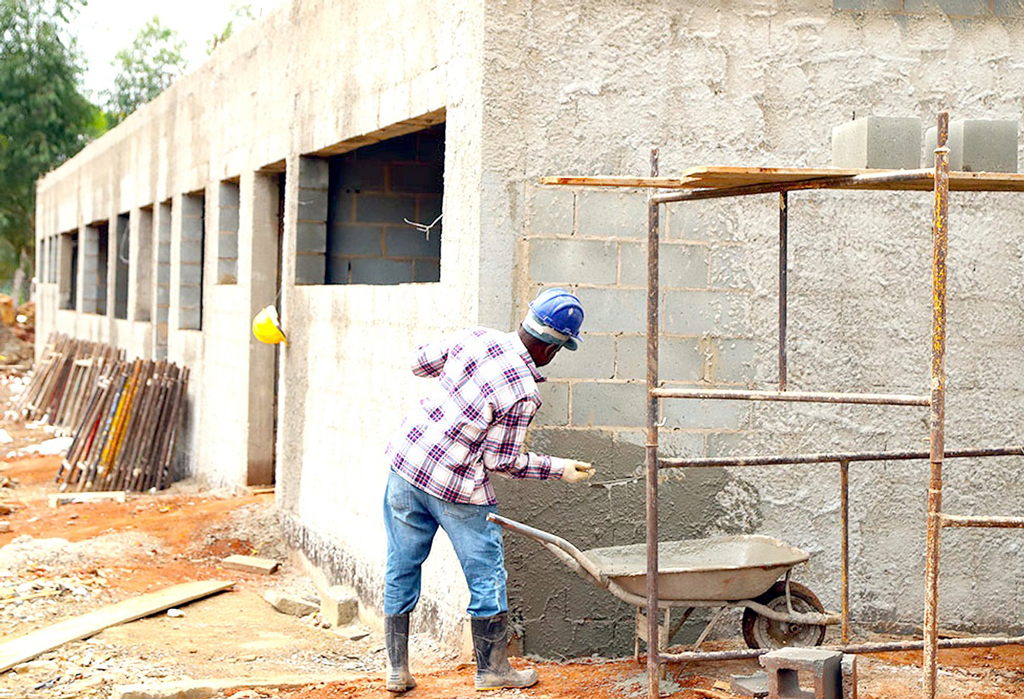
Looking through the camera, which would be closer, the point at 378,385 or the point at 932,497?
the point at 932,497

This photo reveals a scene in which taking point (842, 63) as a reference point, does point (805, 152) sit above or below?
below

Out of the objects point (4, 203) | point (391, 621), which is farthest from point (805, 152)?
point (4, 203)

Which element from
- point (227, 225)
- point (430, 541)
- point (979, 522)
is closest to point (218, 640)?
point (430, 541)

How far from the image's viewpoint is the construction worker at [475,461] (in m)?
5.56

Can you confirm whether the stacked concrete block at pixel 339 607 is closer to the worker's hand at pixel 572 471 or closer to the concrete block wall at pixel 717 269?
the concrete block wall at pixel 717 269

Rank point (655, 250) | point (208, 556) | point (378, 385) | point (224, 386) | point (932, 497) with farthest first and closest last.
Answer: point (224, 386) → point (208, 556) → point (378, 385) → point (655, 250) → point (932, 497)

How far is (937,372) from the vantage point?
14.8 feet

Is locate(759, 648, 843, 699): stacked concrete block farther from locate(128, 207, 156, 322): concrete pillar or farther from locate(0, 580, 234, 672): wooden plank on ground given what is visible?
locate(128, 207, 156, 322): concrete pillar

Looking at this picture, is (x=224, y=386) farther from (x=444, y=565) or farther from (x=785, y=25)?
(x=785, y=25)

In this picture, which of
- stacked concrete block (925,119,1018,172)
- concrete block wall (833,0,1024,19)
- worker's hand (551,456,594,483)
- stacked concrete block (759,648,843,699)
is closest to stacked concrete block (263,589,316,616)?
worker's hand (551,456,594,483)

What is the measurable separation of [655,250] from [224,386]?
315 inches

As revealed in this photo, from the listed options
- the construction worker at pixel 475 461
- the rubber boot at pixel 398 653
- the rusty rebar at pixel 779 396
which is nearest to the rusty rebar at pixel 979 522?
the rusty rebar at pixel 779 396

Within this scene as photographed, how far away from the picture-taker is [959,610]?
684 centimetres

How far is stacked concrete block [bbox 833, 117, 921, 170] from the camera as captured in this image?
4.92m
